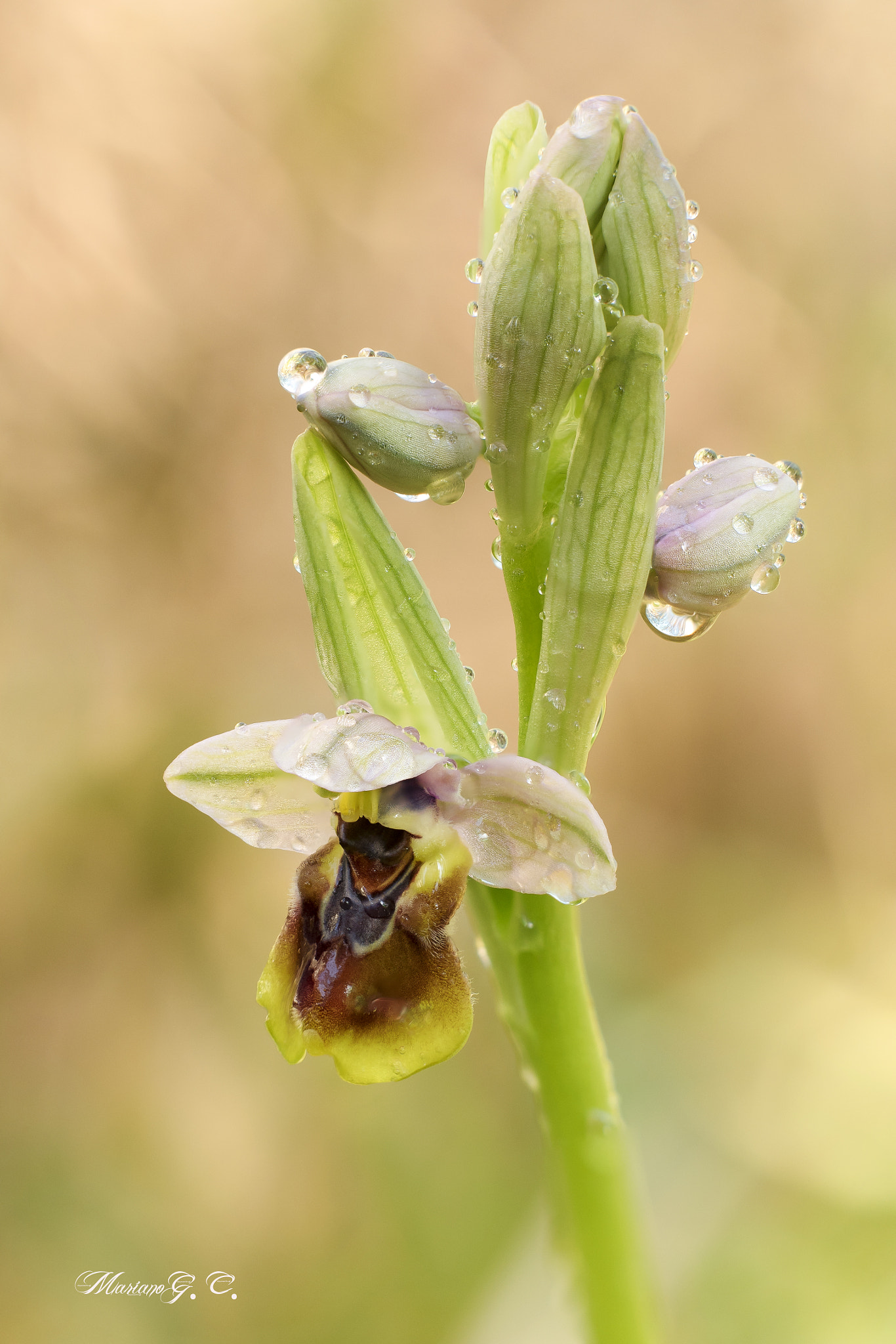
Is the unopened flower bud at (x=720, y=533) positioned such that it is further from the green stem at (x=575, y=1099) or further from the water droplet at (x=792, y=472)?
the green stem at (x=575, y=1099)

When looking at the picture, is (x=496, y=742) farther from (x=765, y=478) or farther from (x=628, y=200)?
(x=628, y=200)

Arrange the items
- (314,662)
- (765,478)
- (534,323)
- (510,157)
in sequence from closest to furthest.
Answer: (534,323), (765,478), (510,157), (314,662)

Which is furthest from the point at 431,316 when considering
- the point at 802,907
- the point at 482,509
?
the point at 802,907

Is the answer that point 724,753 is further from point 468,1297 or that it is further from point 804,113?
point 804,113

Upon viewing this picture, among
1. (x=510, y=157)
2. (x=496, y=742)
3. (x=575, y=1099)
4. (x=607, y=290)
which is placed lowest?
(x=575, y=1099)

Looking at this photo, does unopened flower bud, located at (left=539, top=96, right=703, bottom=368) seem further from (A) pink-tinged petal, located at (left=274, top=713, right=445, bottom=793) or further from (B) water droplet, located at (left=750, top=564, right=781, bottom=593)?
(A) pink-tinged petal, located at (left=274, top=713, right=445, bottom=793)

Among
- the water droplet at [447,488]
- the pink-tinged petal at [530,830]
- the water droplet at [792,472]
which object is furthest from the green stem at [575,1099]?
the water droplet at [792,472]

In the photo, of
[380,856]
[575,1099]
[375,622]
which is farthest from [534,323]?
[575,1099]

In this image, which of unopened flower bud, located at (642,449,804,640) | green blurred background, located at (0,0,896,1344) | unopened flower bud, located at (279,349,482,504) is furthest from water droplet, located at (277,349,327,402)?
green blurred background, located at (0,0,896,1344)
